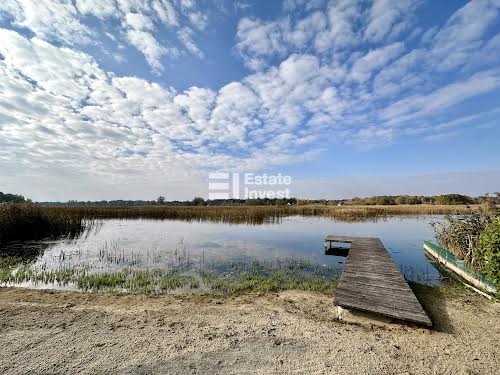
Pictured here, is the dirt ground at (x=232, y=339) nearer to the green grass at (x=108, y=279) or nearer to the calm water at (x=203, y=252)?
the green grass at (x=108, y=279)

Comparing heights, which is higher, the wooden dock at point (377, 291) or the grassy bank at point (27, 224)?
the grassy bank at point (27, 224)

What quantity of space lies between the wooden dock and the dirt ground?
0.93 feet

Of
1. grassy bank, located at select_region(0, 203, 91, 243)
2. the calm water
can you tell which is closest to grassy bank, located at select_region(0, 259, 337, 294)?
the calm water

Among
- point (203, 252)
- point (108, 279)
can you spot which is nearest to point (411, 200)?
point (203, 252)

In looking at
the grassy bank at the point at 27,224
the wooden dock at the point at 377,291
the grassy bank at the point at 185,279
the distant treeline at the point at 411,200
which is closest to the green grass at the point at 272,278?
the grassy bank at the point at 185,279

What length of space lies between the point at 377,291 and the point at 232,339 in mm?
3802

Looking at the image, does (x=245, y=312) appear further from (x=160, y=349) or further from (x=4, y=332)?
(x=4, y=332)

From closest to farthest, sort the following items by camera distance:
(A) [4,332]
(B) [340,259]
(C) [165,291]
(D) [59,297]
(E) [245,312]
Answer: (A) [4,332], (E) [245,312], (D) [59,297], (C) [165,291], (B) [340,259]

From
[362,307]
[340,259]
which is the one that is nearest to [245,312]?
[362,307]

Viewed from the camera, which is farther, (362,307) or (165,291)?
(165,291)

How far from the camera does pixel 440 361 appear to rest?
3594 mm

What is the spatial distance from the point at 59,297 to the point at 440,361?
8.17m

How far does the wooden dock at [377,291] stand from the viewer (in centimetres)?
484

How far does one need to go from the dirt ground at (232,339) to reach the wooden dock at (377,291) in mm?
284
